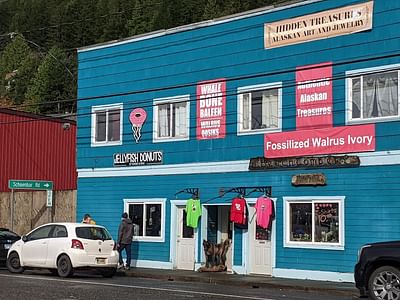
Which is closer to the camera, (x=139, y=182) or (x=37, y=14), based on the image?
(x=139, y=182)

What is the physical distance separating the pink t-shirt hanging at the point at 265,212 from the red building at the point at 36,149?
58.1 feet

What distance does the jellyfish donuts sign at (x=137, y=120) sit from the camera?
24562mm

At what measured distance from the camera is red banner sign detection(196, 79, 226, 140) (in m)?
22.4

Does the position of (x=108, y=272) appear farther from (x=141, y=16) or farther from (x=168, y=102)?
(x=141, y=16)

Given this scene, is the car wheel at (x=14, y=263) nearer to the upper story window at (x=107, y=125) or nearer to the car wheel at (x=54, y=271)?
the car wheel at (x=54, y=271)

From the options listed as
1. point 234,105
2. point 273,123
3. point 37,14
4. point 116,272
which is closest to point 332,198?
point 273,123

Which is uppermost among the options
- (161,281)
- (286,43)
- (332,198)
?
(286,43)

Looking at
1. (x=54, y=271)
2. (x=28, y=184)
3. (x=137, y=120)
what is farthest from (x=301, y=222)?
(x=28, y=184)

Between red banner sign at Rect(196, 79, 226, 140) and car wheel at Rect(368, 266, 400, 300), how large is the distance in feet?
30.6

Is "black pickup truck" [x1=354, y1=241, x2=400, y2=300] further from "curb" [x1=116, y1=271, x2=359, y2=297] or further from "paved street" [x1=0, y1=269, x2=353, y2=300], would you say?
"curb" [x1=116, y1=271, x2=359, y2=297]

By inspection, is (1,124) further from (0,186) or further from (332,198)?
(332,198)

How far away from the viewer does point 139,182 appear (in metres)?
24.5

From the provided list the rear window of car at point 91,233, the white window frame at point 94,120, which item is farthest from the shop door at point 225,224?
the white window frame at point 94,120

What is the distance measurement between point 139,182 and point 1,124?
13311 mm
